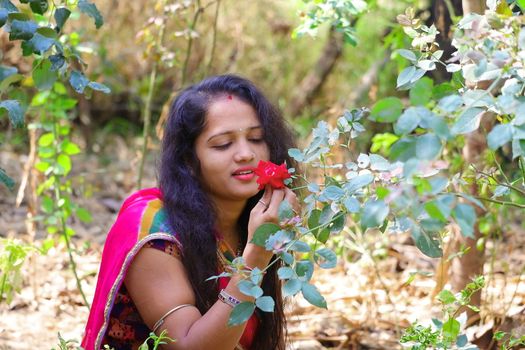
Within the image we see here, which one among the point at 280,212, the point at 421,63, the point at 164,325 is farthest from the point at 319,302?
the point at 164,325

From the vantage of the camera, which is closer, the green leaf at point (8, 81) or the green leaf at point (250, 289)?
the green leaf at point (250, 289)

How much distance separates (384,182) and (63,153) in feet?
6.52

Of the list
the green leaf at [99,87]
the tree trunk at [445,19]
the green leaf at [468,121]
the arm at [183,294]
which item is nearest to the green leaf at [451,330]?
the arm at [183,294]

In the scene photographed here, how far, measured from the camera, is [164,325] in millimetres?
2055

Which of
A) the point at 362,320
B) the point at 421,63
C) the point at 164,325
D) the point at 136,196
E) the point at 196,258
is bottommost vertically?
the point at 362,320

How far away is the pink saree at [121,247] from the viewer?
2127 mm

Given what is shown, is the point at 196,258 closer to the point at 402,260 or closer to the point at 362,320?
the point at 362,320

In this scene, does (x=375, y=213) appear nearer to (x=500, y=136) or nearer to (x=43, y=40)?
(x=500, y=136)

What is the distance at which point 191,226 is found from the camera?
2.20 metres

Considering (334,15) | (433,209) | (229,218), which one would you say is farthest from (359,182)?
(334,15)

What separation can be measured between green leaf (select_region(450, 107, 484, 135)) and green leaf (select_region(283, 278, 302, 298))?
14.4 inches

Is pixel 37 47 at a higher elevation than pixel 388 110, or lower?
higher

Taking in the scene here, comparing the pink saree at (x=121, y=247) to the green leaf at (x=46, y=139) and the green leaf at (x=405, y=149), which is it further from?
the green leaf at (x=405, y=149)

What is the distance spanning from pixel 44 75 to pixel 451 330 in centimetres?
100
